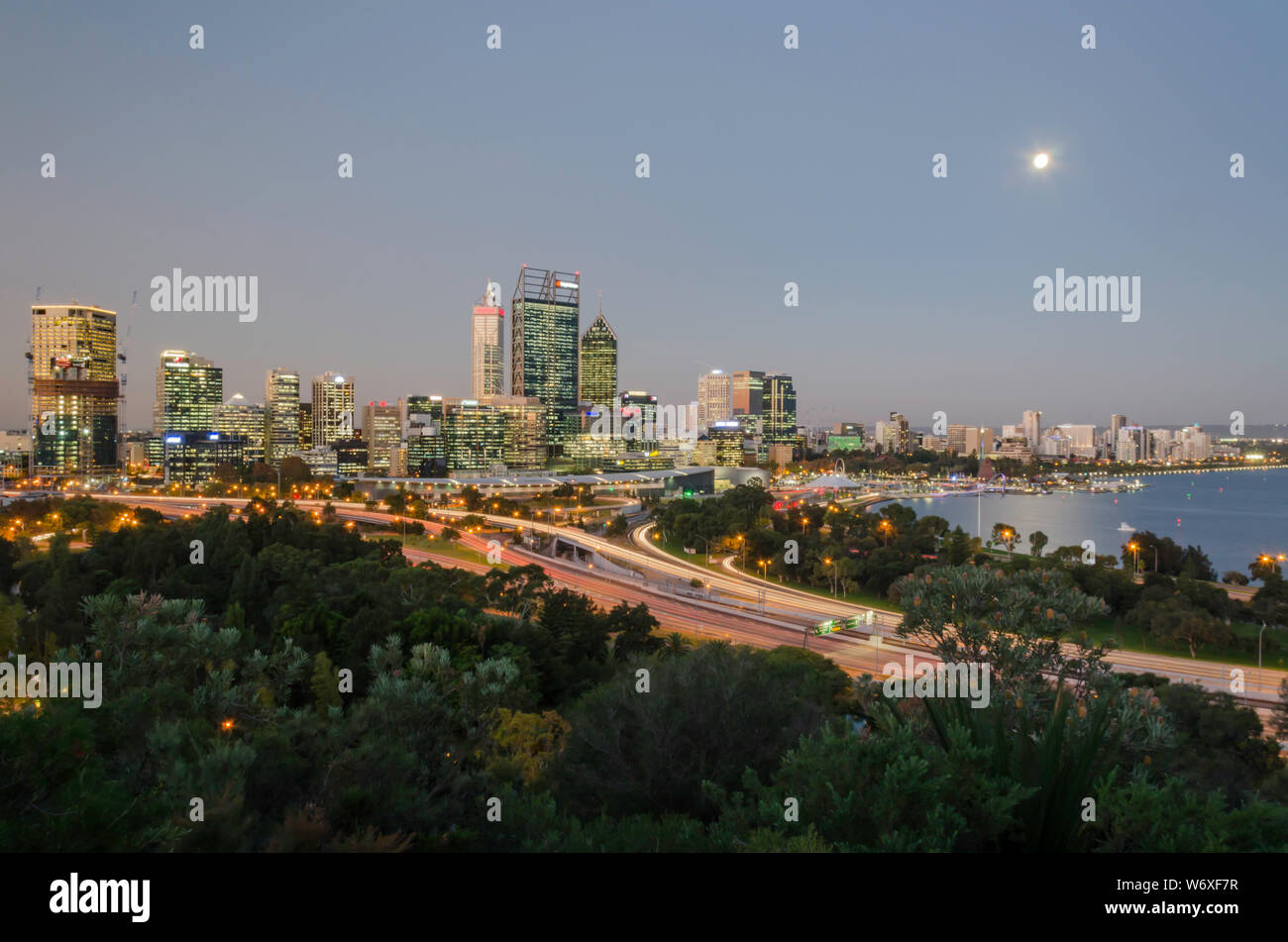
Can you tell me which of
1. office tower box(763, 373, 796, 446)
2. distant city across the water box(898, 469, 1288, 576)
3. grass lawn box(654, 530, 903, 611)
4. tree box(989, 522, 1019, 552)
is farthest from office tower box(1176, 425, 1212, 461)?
grass lawn box(654, 530, 903, 611)

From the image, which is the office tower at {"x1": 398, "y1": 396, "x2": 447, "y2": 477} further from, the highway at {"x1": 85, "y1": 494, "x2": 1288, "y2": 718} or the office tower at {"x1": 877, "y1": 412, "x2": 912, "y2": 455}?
the office tower at {"x1": 877, "y1": 412, "x2": 912, "y2": 455}

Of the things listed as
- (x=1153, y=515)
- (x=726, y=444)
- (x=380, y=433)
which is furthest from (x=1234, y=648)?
(x=380, y=433)

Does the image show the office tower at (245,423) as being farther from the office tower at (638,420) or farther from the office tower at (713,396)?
the office tower at (713,396)

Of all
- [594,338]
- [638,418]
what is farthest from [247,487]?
[594,338]

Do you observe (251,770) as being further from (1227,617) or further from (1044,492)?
(1044,492)

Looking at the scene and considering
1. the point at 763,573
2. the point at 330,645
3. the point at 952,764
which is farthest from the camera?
the point at 763,573

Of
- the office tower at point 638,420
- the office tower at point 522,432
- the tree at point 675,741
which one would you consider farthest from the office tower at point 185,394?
the tree at point 675,741
